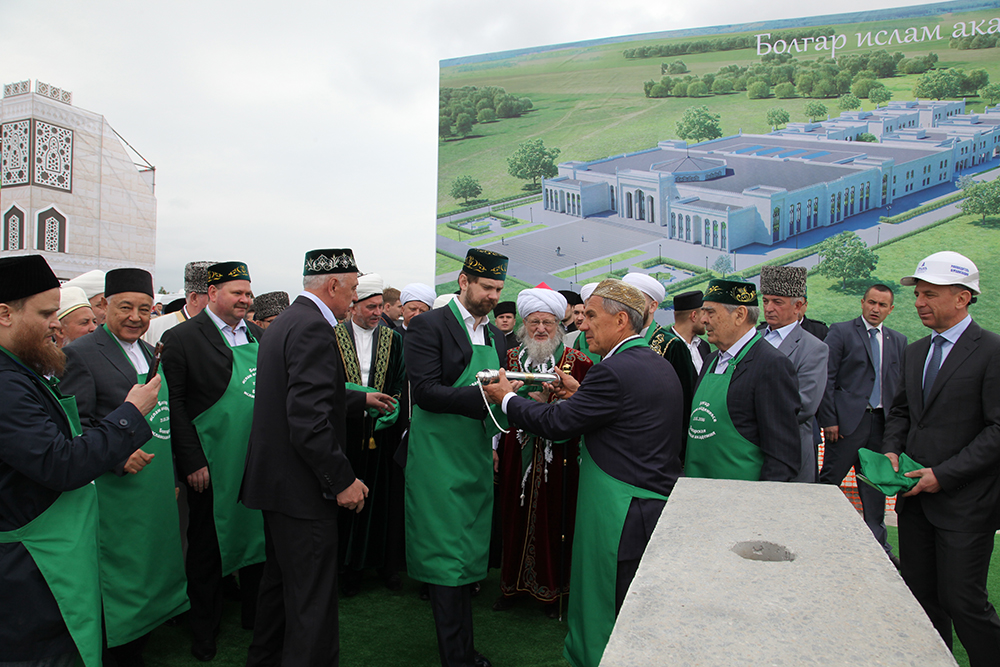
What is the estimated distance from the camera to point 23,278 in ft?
6.75

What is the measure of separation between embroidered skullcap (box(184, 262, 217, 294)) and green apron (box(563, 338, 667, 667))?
2.49 meters

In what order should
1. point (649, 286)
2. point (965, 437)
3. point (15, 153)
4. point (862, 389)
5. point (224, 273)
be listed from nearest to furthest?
point (965, 437)
point (224, 273)
point (649, 286)
point (862, 389)
point (15, 153)

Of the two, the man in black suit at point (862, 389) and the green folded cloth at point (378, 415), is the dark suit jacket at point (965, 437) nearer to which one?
the man in black suit at point (862, 389)

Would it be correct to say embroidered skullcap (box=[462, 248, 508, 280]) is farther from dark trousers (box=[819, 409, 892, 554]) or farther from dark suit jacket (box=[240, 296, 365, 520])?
dark trousers (box=[819, 409, 892, 554])

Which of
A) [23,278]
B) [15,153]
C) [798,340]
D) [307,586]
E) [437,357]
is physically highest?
[15,153]

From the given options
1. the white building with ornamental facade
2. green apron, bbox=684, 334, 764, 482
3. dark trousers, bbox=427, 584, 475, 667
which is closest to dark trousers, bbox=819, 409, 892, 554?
green apron, bbox=684, 334, 764, 482

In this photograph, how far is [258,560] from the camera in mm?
3604

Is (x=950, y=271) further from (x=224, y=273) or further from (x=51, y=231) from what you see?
(x=51, y=231)

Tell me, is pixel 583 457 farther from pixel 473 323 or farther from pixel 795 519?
pixel 795 519

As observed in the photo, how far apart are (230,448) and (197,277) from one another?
42.5 inches

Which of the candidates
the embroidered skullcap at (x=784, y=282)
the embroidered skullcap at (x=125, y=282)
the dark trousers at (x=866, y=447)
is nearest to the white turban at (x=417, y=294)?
the embroidered skullcap at (x=125, y=282)

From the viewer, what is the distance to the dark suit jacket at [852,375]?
5.17 metres

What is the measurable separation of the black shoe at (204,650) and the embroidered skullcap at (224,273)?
6.12ft

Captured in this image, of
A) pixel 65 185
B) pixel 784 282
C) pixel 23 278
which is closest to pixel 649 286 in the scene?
pixel 784 282
